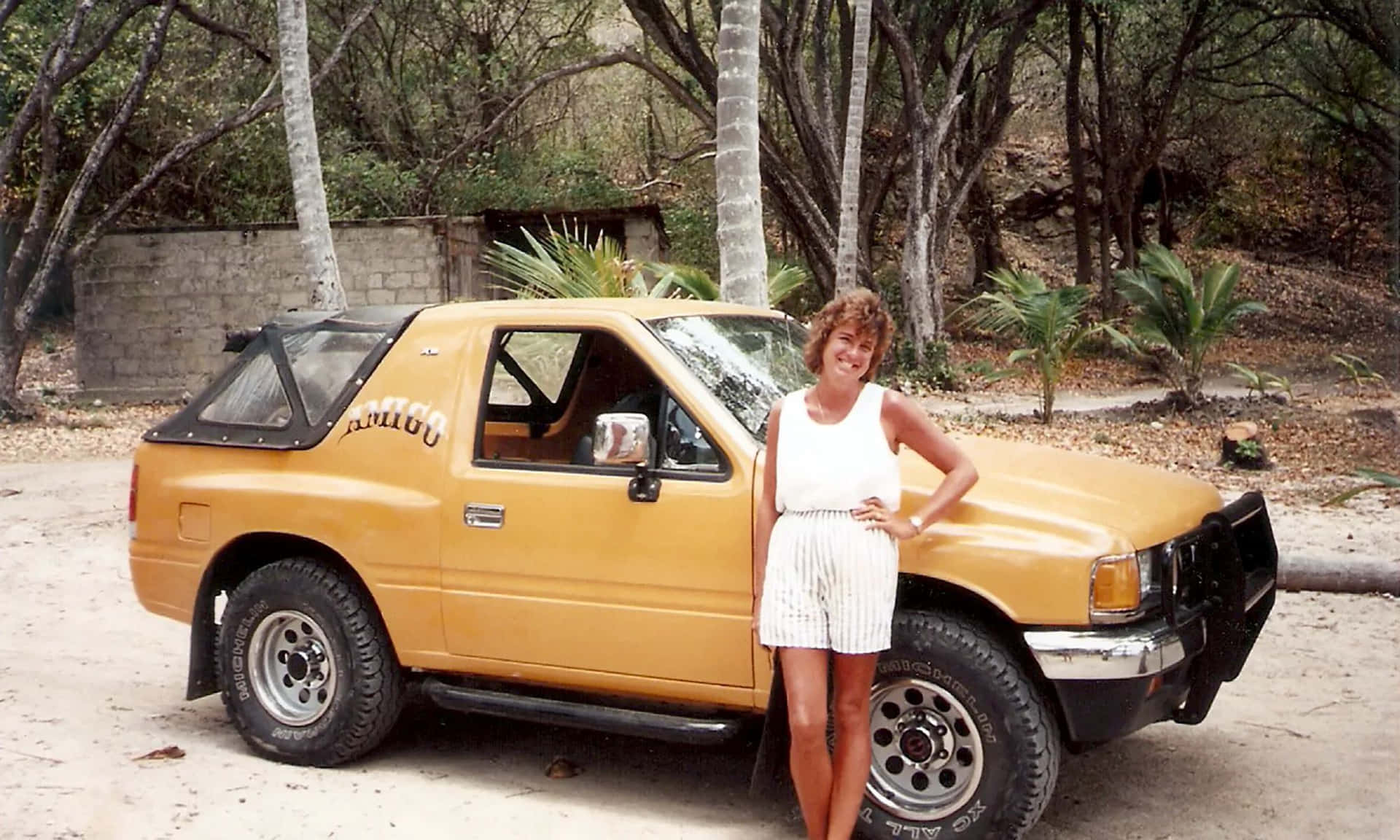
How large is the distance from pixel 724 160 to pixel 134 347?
53.2ft

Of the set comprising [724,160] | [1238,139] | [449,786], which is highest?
[1238,139]

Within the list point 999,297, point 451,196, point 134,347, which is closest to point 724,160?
point 999,297

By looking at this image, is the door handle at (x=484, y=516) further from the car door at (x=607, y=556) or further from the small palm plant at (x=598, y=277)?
the small palm plant at (x=598, y=277)

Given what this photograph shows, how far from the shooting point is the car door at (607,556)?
463 centimetres

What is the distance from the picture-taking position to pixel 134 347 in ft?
74.7

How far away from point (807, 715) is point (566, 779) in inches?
65.9

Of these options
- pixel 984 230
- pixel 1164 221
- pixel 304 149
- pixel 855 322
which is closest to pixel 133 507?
pixel 855 322

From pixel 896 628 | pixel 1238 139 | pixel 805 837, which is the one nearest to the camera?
pixel 896 628

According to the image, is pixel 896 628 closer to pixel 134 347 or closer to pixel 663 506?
pixel 663 506

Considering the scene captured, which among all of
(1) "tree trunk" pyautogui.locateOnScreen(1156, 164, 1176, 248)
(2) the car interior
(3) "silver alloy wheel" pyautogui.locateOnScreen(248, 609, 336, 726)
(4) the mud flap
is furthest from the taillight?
(1) "tree trunk" pyautogui.locateOnScreen(1156, 164, 1176, 248)

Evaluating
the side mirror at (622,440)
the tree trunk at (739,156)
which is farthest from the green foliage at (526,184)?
the side mirror at (622,440)

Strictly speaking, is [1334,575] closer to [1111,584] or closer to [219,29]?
[1111,584]

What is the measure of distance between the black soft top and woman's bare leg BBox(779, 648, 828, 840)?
229 cm

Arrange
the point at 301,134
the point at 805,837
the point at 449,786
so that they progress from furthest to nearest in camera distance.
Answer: the point at 301,134
the point at 449,786
the point at 805,837
